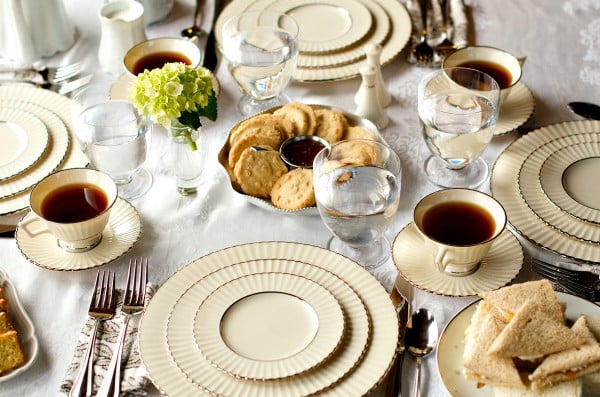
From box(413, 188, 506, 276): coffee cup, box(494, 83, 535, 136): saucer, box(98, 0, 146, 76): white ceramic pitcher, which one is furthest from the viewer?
box(98, 0, 146, 76): white ceramic pitcher

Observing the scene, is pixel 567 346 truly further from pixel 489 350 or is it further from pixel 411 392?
pixel 411 392

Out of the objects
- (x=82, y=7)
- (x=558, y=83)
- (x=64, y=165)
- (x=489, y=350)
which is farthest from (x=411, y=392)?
(x=82, y=7)

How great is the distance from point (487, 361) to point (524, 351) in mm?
51

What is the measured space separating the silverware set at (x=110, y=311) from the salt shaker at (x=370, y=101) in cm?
57

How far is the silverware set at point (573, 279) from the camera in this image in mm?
1255

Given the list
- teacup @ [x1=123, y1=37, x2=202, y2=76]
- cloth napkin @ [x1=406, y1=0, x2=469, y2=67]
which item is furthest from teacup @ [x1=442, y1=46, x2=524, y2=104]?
teacup @ [x1=123, y1=37, x2=202, y2=76]

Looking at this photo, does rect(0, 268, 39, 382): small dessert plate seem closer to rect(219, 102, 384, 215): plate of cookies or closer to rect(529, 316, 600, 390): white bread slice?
rect(219, 102, 384, 215): plate of cookies

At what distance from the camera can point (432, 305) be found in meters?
1.27

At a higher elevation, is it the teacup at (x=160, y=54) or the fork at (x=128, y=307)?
the teacup at (x=160, y=54)

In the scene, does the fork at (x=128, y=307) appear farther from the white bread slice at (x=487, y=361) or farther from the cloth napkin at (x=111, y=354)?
the white bread slice at (x=487, y=361)

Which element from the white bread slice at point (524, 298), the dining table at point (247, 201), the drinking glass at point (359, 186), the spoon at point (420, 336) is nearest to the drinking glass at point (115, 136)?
the dining table at point (247, 201)

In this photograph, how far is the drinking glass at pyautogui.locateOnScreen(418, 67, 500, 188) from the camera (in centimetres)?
145

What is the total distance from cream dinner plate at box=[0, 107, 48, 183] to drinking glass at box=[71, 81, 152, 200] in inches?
4.4

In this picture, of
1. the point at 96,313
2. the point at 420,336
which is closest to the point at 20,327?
the point at 96,313
